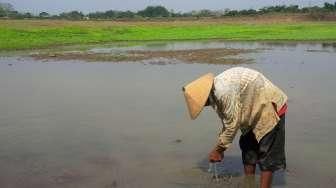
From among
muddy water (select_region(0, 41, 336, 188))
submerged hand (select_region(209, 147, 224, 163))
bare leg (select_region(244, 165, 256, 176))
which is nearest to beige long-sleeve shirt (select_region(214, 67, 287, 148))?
submerged hand (select_region(209, 147, 224, 163))

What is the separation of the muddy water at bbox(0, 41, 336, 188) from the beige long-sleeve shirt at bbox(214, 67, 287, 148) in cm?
117

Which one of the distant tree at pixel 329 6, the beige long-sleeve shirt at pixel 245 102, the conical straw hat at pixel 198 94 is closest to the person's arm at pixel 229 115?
the beige long-sleeve shirt at pixel 245 102

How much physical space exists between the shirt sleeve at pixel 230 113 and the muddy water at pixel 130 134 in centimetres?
123

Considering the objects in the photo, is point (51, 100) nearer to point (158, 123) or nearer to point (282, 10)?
point (158, 123)

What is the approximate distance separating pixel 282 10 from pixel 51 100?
214 feet

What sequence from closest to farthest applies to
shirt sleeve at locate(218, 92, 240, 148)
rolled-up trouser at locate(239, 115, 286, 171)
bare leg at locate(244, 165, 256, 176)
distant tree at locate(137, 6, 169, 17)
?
shirt sleeve at locate(218, 92, 240, 148)
rolled-up trouser at locate(239, 115, 286, 171)
bare leg at locate(244, 165, 256, 176)
distant tree at locate(137, 6, 169, 17)

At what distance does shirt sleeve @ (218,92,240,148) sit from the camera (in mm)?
4355

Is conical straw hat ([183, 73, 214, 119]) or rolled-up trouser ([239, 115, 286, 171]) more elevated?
conical straw hat ([183, 73, 214, 119])

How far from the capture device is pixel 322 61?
1756cm

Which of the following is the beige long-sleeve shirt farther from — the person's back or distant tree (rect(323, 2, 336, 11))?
distant tree (rect(323, 2, 336, 11))

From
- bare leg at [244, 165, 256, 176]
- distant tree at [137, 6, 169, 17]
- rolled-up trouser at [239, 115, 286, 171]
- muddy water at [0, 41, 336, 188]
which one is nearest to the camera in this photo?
rolled-up trouser at [239, 115, 286, 171]

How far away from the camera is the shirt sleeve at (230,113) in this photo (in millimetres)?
4355

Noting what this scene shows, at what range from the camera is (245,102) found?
14.8 feet

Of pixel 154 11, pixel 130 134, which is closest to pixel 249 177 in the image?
→ pixel 130 134
